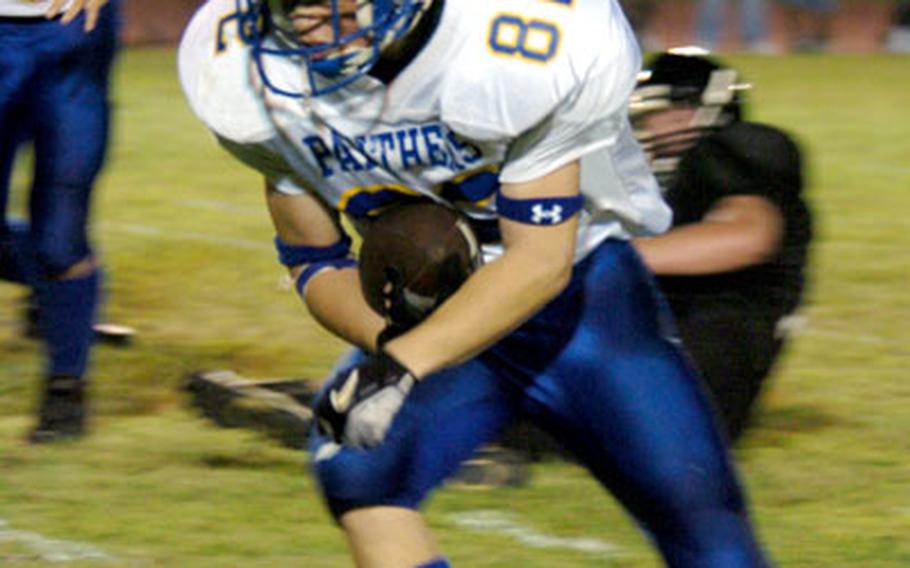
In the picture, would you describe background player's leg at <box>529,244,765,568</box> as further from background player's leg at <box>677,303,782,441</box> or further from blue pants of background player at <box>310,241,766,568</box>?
background player's leg at <box>677,303,782,441</box>

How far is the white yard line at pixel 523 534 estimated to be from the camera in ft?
13.3

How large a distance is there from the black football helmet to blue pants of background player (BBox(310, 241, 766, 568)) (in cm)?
165

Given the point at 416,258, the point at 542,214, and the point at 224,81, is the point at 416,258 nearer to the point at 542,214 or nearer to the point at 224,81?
the point at 542,214

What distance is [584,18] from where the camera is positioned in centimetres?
293

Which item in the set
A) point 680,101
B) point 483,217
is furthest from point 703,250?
point 483,217

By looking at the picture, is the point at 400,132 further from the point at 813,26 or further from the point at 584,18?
the point at 813,26

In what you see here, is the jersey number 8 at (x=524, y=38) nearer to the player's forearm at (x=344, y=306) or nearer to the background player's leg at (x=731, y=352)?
the player's forearm at (x=344, y=306)

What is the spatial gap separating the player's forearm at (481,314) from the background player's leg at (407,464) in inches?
5.2

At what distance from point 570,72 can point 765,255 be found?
6.16 feet

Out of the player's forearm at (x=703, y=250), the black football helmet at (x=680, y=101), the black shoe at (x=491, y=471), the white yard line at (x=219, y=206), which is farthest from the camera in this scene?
the white yard line at (x=219, y=206)

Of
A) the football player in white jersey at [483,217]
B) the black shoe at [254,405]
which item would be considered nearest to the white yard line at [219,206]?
the black shoe at [254,405]

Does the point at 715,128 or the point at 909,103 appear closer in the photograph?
the point at 715,128

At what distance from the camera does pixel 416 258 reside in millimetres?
3051

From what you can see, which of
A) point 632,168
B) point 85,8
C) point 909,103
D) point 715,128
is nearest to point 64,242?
point 85,8
